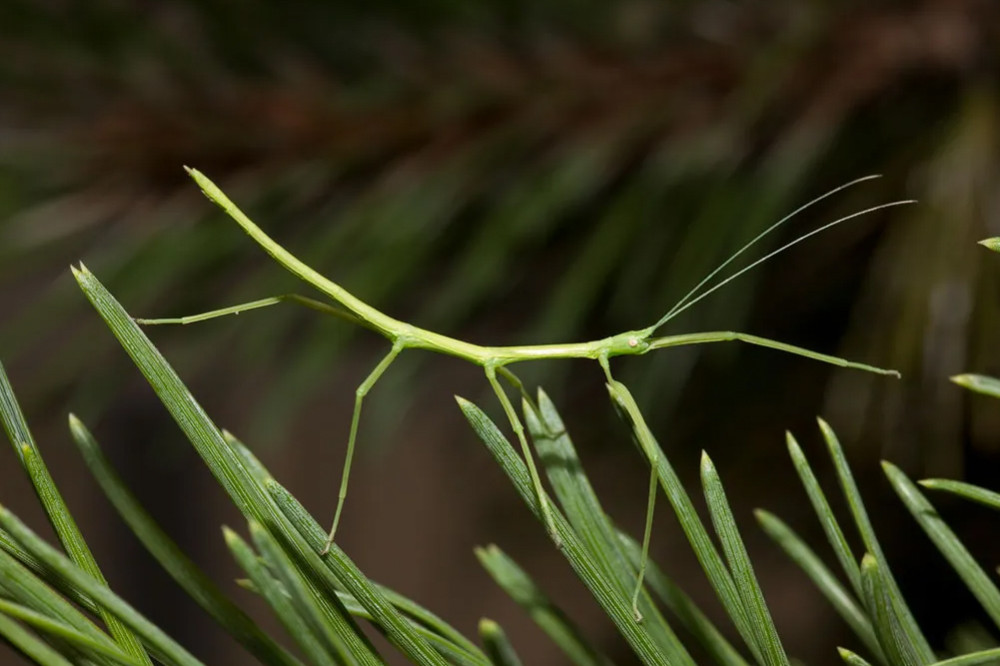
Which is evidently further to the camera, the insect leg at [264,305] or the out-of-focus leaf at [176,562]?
the insect leg at [264,305]

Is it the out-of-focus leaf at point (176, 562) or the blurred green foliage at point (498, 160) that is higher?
the blurred green foliage at point (498, 160)

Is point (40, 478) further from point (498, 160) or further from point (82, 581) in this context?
point (498, 160)

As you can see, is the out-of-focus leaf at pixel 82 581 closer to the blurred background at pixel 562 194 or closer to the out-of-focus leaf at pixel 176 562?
the out-of-focus leaf at pixel 176 562

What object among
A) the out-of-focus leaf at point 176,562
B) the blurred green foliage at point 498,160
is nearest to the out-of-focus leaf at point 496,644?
the out-of-focus leaf at point 176,562

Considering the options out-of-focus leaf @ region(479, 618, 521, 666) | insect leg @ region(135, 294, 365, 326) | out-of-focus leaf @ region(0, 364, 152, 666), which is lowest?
out-of-focus leaf @ region(479, 618, 521, 666)

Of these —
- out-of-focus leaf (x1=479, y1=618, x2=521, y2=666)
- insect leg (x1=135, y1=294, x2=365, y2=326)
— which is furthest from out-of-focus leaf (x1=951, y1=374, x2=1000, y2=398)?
insect leg (x1=135, y1=294, x2=365, y2=326)

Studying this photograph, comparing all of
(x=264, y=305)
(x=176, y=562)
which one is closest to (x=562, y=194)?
(x=264, y=305)

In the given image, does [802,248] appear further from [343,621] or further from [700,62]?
[343,621]

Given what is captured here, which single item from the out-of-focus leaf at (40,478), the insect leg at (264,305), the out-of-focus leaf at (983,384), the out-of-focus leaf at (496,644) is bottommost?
the out-of-focus leaf at (496,644)

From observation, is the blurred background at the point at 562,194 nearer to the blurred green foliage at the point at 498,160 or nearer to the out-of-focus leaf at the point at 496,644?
the blurred green foliage at the point at 498,160

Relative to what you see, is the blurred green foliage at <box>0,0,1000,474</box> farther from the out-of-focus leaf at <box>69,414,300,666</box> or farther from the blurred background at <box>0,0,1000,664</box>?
the out-of-focus leaf at <box>69,414,300,666</box>
